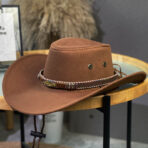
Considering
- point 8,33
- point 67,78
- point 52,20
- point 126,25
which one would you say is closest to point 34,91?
point 67,78

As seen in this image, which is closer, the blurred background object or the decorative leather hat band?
the decorative leather hat band

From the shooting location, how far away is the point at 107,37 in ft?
4.93

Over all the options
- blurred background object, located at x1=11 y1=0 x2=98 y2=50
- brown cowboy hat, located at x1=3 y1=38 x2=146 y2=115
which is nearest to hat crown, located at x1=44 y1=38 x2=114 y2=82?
→ brown cowboy hat, located at x1=3 y1=38 x2=146 y2=115

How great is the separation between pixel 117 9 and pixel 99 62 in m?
0.79

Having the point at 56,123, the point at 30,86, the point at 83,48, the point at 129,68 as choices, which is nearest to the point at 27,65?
the point at 30,86

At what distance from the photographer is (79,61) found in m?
0.72

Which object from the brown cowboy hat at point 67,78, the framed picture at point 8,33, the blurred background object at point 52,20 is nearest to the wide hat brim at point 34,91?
the brown cowboy hat at point 67,78

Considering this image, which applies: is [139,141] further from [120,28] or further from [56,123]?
[120,28]

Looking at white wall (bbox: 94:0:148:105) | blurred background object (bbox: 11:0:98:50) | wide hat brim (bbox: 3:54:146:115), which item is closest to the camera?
wide hat brim (bbox: 3:54:146:115)

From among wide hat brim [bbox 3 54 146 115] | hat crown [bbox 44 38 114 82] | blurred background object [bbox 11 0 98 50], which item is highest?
blurred background object [bbox 11 0 98 50]

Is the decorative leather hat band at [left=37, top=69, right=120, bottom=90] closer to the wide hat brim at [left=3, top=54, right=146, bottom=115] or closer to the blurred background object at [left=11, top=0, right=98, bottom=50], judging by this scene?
the wide hat brim at [left=3, top=54, right=146, bottom=115]

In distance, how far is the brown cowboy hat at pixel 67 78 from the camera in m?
0.69

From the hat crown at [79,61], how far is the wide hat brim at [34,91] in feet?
0.13

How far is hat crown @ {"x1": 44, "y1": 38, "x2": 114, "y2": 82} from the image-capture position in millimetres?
718
